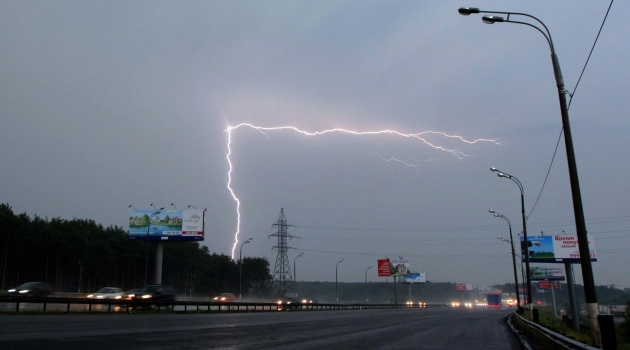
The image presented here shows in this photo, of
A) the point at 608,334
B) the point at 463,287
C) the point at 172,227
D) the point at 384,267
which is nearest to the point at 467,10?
the point at 608,334

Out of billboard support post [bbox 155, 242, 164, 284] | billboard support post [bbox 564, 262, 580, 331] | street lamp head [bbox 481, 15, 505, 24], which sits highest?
street lamp head [bbox 481, 15, 505, 24]

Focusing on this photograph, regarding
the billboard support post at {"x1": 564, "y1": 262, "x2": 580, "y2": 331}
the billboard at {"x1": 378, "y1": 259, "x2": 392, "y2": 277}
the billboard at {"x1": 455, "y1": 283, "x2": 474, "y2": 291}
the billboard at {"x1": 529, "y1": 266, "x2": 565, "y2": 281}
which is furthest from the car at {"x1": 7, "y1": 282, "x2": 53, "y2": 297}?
the billboard at {"x1": 455, "y1": 283, "x2": 474, "y2": 291}

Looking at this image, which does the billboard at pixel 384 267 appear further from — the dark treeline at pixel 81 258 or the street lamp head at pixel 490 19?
the street lamp head at pixel 490 19

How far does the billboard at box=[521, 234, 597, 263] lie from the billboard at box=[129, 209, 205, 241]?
46860 mm

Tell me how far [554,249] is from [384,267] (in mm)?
61455

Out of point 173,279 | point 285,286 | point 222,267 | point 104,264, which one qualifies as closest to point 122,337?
point 285,286

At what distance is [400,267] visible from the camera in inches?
5192

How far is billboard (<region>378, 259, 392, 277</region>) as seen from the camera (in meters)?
130

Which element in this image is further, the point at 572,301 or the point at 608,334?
the point at 572,301

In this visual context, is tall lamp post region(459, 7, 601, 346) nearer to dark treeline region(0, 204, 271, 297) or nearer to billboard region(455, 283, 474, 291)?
dark treeline region(0, 204, 271, 297)

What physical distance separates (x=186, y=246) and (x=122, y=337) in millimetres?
119308

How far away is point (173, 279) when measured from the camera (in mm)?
121625

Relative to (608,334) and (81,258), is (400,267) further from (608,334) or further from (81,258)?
(608,334)

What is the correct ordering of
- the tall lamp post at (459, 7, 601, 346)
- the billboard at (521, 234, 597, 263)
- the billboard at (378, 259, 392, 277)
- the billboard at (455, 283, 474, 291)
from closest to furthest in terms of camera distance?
the tall lamp post at (459, 7, 601, 346) < the billboard at (521, 234, 597, 263) < the billboard at (378, 259, 392, 277) < the billboard at (455, 283, 474, 291)
